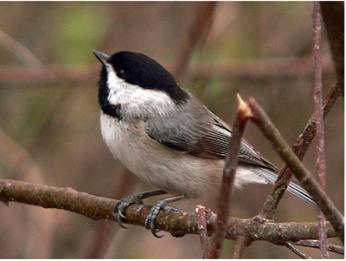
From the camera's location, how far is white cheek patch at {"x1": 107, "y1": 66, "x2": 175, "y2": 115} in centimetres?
313

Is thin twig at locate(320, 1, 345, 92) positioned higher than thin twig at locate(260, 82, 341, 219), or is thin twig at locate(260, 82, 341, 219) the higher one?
thin twig at locate(320, 1, 345, 92)

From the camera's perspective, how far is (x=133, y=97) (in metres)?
3.12

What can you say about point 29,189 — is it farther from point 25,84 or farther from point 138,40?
point 138,40

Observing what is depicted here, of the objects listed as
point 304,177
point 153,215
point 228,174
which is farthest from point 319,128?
point 153,215

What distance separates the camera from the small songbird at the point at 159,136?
308 cm

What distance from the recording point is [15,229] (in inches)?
183

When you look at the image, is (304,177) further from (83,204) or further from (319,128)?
(83,204)

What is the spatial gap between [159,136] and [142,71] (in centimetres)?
30

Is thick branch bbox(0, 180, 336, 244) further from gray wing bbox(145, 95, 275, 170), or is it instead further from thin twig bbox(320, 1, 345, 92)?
thin twig bbox(320, 1, 345, 92)

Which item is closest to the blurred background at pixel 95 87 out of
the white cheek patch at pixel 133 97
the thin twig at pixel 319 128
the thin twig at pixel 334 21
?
the white cheek patch at pixel 133 97

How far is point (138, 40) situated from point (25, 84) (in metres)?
1.09

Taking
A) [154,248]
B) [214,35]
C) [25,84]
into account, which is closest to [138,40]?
[214,35]

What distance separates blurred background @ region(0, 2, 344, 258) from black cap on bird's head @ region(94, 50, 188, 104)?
40.5 inches

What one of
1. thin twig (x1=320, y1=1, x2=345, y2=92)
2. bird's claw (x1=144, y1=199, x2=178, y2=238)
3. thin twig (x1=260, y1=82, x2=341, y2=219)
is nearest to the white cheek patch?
bird's claw (x1=144, y1=199, x2=178, y2=238)
